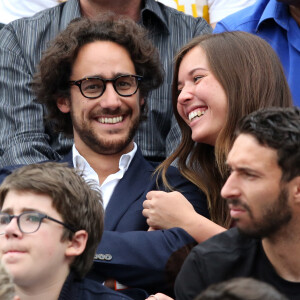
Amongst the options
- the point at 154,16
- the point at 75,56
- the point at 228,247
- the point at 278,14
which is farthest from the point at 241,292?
the point at 154,16

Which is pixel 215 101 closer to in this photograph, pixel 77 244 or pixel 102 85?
pixel 102 85

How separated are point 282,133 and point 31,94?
186 centimetres

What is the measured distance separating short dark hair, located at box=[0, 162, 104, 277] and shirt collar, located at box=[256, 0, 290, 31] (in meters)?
1.47

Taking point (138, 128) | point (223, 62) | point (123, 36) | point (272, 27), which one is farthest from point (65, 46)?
point (272, 27)

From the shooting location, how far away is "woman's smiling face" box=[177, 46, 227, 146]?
3.19m

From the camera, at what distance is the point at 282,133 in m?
2.26

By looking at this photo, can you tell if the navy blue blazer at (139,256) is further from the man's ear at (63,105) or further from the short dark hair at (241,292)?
the short dark hair at (241,292)

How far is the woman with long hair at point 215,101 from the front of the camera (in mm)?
3084

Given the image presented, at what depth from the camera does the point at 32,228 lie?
2.50 meters

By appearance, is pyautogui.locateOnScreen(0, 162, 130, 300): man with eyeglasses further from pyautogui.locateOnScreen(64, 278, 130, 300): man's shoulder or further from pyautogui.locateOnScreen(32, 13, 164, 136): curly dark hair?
pyautogui.locateOnScreen(32, 13, 164, 136): curly dark hair

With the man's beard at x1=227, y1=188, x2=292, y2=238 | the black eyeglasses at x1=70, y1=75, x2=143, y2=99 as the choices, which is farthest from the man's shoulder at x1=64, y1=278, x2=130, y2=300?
the black eyeglasses at x1=70, y1=75, x2=143, y2=99

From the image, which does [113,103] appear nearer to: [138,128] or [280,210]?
[138,128]

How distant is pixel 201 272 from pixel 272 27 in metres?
1.77

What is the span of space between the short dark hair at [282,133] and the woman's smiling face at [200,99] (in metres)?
0.82
